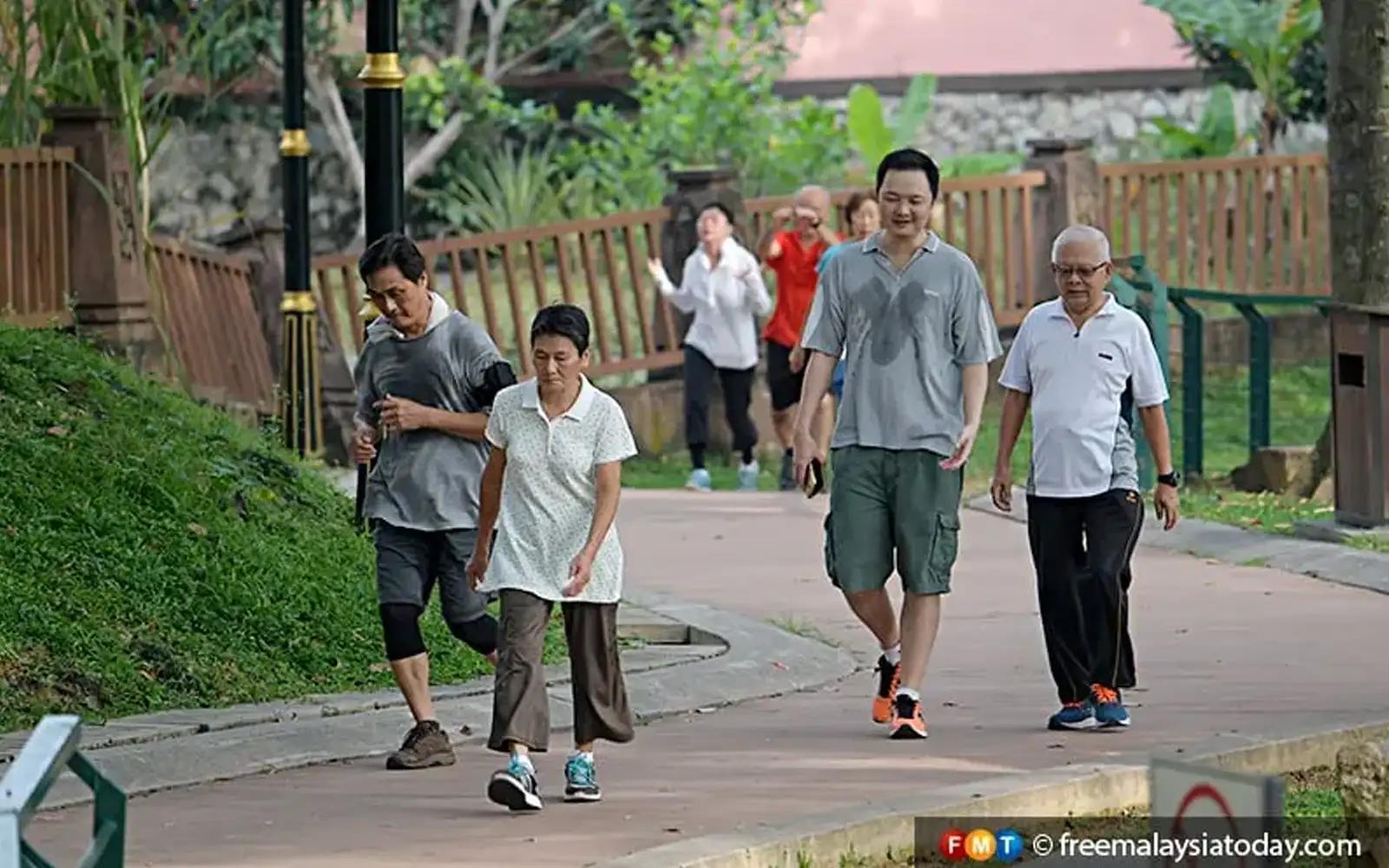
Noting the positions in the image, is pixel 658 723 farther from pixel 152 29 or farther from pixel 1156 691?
pixel 152 29

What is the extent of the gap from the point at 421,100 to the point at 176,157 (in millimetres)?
2911

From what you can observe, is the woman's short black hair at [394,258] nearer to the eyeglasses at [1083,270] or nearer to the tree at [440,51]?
the eyeglasses at [1083,270]

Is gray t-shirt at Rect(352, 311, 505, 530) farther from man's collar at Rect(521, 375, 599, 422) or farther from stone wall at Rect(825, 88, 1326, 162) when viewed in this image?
stone wall at Rect(825, 88, 1326, 162)

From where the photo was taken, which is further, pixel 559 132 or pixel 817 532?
pixel 559 132

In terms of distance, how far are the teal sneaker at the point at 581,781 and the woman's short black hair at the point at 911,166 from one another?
223cm

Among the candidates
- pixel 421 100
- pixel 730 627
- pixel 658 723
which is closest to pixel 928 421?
pixel 658 723

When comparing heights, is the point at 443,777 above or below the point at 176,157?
below

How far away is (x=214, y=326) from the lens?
18.3 metres

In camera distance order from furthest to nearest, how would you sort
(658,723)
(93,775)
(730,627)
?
1. (730,627)
2. (658,723)
3. (93,775)

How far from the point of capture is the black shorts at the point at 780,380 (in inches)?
717

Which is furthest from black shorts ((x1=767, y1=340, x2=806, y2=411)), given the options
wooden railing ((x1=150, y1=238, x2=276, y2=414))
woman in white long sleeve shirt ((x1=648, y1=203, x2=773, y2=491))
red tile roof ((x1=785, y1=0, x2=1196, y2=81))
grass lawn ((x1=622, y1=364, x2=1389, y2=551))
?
red tile roof ((x1=785, y1=0, x2=1196, y2=81))

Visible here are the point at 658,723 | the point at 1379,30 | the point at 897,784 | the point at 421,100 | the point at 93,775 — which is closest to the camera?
the point at 93,775

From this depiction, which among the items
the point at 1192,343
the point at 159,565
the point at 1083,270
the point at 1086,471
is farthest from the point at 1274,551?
the point at 159,565

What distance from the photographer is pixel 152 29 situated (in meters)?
16.5
